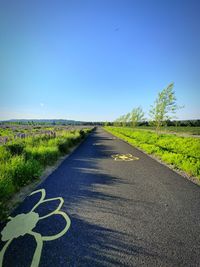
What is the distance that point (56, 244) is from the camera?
271cm

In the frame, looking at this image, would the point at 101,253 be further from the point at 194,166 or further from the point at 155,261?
the point at 194,166

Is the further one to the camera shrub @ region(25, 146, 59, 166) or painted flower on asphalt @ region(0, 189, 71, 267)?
shrub @ region(25, 146, 59, 166)

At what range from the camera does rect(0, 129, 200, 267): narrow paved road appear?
2433mm

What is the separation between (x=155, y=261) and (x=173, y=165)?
692 centimetres

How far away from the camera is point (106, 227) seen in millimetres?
3188

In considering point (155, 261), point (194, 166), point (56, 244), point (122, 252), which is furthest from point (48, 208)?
point (194, 166)

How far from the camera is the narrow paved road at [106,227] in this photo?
2433 millimetres

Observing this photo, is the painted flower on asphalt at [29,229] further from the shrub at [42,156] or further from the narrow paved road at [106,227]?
the shrub at [42,156]

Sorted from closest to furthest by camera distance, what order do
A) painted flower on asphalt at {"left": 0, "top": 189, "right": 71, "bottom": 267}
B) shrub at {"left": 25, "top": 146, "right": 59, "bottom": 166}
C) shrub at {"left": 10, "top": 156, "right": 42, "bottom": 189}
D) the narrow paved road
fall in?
the narrow paved road → painted flower on asphalt at {"left": 0, "top": 189, "right": 71, "bottom": 267} → shrub at {"left": 10, "top": 156, "right": 42, "bottom": 189} → shrub at {"left": 25, "top": 146, "right": 59, "bottom": 166}

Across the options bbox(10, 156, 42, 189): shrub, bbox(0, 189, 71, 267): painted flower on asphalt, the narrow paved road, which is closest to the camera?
the narrow paved road

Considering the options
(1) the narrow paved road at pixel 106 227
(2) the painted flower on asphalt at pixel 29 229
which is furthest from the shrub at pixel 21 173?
(2) the painted flower on asphalt at pixel 29 229

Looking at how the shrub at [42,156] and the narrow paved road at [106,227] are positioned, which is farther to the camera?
the shrub at [42,156]

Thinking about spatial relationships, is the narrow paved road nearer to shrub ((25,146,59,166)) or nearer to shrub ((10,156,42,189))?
shrub ((10,156,42,189))

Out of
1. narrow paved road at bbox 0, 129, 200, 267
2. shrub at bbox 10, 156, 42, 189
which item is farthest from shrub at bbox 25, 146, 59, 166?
narrow paved road at bbox 0, 129, 200, 267
